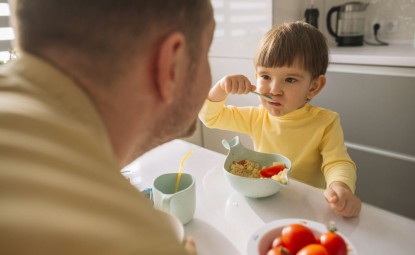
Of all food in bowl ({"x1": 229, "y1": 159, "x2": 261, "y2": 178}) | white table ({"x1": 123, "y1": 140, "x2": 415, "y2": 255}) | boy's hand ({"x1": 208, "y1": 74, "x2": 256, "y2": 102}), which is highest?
boy's hand ({"x1": 208, "y1": 74, "x2": 256, "y2": 102})

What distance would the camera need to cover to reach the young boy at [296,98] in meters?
1.03

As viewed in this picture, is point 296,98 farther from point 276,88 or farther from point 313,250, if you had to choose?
point 313,250

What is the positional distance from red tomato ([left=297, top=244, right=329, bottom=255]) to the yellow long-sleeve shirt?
45 cm

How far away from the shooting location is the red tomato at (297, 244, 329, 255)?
0.50m

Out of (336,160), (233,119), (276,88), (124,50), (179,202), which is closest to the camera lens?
(124,50)

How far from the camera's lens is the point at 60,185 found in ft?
0.80

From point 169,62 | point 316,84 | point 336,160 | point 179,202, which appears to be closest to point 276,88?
point 316,84

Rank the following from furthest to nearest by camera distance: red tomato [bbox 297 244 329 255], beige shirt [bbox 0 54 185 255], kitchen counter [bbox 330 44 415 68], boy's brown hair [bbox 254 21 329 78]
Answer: kitchen counter [bbox 330 44 415 68], boy's brown hair [bbox 254 21 329 78], red tomato [bbox 297 244 329 255], beige shirt [bbox 0 54 185 255]

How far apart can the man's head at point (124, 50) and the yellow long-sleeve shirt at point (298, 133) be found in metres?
0.64

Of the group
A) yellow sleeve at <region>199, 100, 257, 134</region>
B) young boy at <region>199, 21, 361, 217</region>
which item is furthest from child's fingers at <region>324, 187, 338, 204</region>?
yellow sleeve at <region>199, 100, 257, 134</region>

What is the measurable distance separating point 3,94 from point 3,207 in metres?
0.14

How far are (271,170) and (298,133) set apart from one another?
31 cm

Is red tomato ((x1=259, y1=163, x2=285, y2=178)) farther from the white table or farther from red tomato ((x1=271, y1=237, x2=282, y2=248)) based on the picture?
red tomato ((x1=271, y1=237, x2=282, y2=248))

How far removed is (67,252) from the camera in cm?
22
